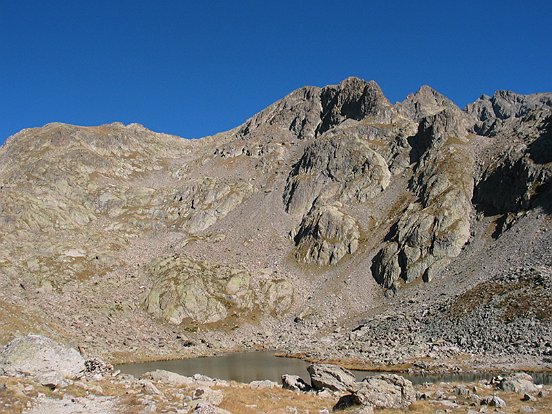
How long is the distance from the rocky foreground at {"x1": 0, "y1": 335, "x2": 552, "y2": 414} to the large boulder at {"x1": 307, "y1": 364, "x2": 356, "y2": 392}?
0.08 metres

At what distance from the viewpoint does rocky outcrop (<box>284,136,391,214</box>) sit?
530 feet

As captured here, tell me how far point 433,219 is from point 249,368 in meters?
75.9

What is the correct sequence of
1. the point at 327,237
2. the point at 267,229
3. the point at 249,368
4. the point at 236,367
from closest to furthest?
the point at 249,368
the point at 236,367
the point at 327,237
the point at 267,229

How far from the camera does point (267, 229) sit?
15700 cm

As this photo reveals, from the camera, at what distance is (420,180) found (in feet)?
488

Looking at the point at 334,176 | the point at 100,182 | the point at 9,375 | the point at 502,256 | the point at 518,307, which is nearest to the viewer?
the point at 9,375

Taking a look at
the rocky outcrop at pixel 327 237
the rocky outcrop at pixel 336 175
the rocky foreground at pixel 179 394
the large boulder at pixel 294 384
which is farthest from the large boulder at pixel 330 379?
the rocky outcrop at pixel 336 175

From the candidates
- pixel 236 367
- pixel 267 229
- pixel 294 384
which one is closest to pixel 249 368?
pixel 236 367

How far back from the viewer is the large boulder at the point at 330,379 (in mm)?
34938

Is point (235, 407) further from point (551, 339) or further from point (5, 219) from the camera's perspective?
point (5, 219)

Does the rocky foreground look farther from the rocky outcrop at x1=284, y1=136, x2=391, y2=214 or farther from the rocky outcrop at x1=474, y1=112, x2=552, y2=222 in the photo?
the rocky outcrop at x1=284, y1=136, x2=391, y2=214

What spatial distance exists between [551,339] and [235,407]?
184 feet

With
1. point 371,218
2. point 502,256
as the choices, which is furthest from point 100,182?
point 502,256

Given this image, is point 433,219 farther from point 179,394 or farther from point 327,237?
point 179,394
